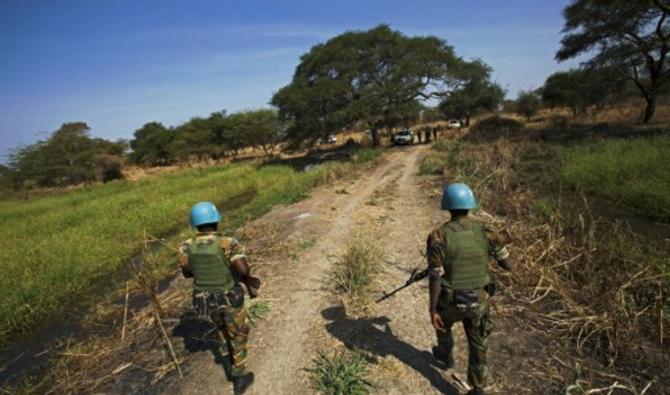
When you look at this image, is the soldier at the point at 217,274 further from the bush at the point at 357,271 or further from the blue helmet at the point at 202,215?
the bush at the point at 357,271

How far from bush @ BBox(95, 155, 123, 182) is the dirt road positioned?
34.1m

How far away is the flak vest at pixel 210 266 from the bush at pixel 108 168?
38949 millimetres

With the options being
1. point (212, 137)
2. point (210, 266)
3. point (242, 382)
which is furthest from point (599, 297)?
point (212, 137)

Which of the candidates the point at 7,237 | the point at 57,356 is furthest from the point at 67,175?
the point at 57,356

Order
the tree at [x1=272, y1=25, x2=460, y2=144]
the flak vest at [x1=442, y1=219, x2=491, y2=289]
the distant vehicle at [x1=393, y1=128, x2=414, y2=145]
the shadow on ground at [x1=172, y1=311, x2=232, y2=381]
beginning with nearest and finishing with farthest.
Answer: the flak vest at [x1=442, y1=219, x2=491, y2=289] < the shadow on ground at [x1=172, y1=311, x2=232, y2=381] < the tree at [x1=272, y1=25, x2=460, y2=144] < the distant vehicle at [x1=393, y1=128, x2=414, y2=145]

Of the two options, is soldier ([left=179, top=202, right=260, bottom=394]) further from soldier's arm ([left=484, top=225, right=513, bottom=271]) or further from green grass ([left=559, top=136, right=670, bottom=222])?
green grass ([left=559, top=136, right=670, bottom=222])

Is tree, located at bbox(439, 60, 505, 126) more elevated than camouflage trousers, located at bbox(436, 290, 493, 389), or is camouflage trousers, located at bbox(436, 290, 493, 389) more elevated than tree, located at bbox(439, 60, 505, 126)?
tree, located at bbox(439, 60, 505, 126)

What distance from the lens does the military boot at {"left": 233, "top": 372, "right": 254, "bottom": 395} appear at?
137 inches

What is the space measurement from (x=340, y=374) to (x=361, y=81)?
24544 millimetres

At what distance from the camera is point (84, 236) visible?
1153 centimetres

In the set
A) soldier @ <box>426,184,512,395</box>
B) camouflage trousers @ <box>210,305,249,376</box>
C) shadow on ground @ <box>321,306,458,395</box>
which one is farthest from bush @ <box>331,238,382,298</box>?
soldier @ <box>426,184,512,395</box>

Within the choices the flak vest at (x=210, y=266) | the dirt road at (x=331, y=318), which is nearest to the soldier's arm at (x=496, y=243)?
the dirt road at (x=331, y=318)

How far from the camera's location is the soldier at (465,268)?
2.83 m

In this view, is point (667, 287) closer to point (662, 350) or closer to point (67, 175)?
Answer: point (662, 350)
